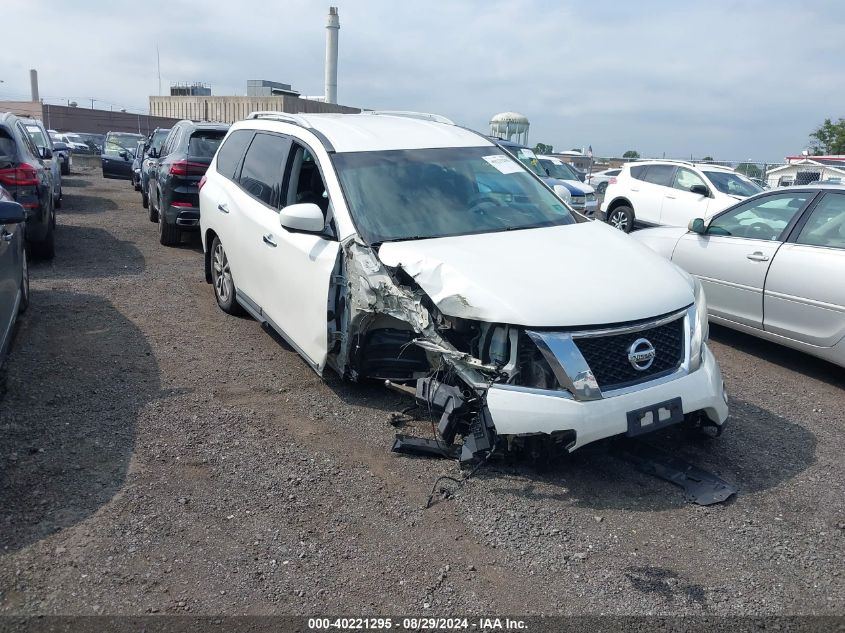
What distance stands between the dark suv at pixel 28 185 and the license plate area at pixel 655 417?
24.7 ft

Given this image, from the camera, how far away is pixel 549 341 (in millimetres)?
3760

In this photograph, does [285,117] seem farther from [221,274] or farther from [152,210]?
[152,210]

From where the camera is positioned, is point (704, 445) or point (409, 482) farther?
point (704, 445)

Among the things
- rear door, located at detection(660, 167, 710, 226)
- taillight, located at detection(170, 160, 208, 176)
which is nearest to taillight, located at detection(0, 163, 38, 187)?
taillight, located at detection(170, 160, 208, 176)

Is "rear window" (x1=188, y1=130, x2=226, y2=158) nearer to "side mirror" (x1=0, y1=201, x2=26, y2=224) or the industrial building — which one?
"side mirror" (x1=0, y1=201, x2=26, y2=224)

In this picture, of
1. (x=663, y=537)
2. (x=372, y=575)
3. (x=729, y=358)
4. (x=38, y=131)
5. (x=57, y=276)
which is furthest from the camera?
(x=38, y=131)

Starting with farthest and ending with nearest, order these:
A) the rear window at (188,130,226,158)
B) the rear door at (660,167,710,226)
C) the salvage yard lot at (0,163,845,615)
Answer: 1. the rear door at (660,167,710,226)
2. the rear window at (188,130,226,158)
3. the salvage yard lot at (0,163,845,615)

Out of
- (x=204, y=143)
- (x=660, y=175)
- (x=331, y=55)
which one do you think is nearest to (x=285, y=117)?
(x=204, y=143)

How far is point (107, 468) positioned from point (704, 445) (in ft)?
11.8

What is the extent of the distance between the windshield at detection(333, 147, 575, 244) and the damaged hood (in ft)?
0.71

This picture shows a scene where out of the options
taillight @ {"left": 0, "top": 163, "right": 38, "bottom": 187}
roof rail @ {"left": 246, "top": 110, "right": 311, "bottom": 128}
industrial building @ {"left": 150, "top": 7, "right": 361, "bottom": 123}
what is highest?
industrial building @ {"left": 150, "top": 7, "right": 361, "bottom": 123}

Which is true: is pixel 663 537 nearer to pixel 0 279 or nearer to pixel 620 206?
pixel 0 279

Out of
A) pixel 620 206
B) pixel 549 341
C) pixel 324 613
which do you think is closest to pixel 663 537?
pixel 549 341

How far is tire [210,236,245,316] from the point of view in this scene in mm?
6973
